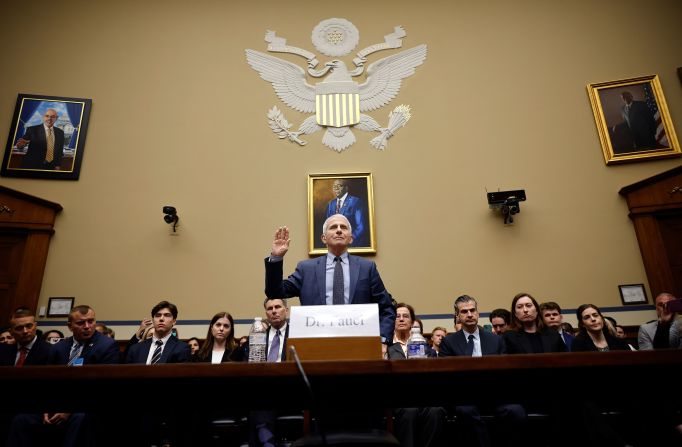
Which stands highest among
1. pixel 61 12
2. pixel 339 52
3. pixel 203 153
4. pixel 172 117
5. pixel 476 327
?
pixel 61 12

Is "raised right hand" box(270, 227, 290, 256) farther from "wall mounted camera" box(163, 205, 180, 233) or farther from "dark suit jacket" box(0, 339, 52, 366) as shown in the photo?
"wall mounted camera" box(163, 205, 180, 233)

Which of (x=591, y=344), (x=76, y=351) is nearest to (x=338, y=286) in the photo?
(x=591, y=344)

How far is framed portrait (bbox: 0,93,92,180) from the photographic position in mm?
7109

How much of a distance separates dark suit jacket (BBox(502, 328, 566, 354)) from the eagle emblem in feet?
13.0

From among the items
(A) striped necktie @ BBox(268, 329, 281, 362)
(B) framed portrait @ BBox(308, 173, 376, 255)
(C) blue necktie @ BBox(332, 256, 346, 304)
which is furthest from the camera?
(B) framed portrait @ BBox(308, 173, 376, 255)

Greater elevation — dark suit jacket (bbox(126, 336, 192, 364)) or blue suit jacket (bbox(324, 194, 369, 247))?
blue suit jacket (bbox(324, 194, 369, 247))

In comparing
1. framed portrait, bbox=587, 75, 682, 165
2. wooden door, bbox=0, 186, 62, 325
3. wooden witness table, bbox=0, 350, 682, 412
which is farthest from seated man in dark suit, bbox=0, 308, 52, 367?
framed portrait, bbox=587, 75, 682, 165

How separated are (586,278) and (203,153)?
5825 millimetres

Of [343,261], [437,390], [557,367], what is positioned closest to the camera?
[557,367]

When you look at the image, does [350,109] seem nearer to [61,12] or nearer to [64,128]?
[64,128]

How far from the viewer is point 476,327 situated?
161 inches

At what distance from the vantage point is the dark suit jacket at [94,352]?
413 cm

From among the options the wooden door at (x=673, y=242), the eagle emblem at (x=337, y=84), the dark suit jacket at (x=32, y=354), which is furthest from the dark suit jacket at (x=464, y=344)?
the eagle emblem at (x=337, y=84)

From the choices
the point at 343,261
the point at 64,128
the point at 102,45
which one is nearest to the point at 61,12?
the point at 102,45
